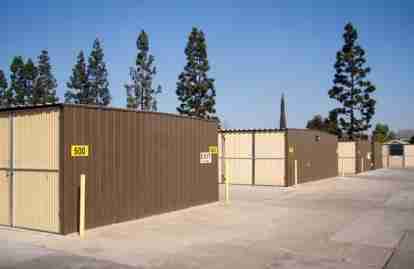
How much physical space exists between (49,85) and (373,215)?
47.4 meters

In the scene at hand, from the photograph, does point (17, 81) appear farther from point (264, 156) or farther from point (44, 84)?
point (264, 156)

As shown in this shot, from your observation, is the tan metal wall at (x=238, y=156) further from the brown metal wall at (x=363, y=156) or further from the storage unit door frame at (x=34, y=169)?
the brown metal wall at (x=363, y=156)

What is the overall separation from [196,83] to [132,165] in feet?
109

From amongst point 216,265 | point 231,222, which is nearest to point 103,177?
point 231,222

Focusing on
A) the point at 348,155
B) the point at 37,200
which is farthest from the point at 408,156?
the point at 37,200

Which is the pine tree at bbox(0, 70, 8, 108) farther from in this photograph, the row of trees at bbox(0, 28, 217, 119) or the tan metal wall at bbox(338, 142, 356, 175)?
the tan metal wall at bbox(338, 142, 356, 175)

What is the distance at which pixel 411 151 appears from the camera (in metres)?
54.8

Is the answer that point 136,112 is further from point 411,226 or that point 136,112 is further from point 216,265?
point 411,226

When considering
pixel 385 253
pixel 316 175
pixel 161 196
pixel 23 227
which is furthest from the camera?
pixel 316 175

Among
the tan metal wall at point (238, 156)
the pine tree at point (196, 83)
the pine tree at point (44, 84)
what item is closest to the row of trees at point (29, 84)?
the pine tree at point (44, 84)

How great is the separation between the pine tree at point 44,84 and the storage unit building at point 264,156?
34.6 m

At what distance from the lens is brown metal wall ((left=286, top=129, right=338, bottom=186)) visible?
23.9 metres

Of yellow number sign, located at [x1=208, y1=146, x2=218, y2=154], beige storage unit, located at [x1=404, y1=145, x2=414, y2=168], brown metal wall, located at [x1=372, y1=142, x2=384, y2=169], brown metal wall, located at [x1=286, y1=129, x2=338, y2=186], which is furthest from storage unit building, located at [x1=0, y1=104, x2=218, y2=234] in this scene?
beige storage unit, located at [x1=404, y1=145, x2=414, y2=168]

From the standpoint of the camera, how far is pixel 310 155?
26.8m
